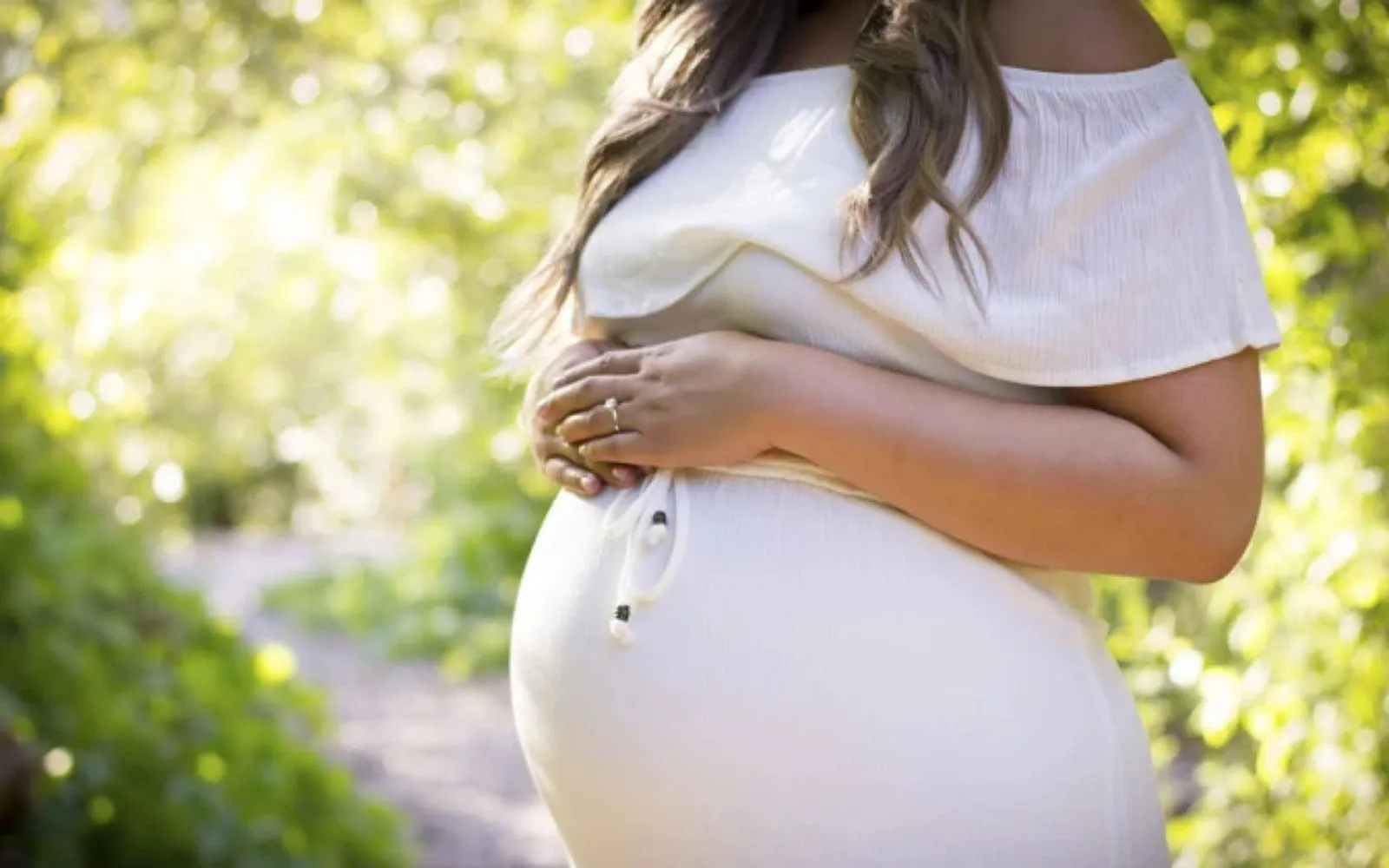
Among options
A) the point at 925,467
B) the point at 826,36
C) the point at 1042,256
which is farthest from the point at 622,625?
the point at 826,36

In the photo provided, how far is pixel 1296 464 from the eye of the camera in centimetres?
312

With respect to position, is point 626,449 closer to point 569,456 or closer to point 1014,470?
point 569,456

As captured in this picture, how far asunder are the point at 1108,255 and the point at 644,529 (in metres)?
0.56

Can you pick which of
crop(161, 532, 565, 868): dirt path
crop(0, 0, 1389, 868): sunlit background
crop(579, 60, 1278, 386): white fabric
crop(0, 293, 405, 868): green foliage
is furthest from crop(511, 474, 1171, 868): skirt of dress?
crop(161, 532, 565, 868): dirt path

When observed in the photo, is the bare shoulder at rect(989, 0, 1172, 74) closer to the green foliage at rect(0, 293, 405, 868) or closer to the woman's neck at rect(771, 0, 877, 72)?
the woman's neck at rect(771, 0, 877, 72)

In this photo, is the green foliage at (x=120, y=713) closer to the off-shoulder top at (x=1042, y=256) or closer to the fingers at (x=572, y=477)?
the fingers at (x=572, y=477)

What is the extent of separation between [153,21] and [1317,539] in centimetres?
299

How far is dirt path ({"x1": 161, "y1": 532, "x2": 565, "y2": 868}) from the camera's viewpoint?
220 inches

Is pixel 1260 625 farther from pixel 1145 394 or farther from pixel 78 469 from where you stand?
pixel 78 469

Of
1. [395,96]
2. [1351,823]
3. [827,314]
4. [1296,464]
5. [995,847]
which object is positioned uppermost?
[827,314]

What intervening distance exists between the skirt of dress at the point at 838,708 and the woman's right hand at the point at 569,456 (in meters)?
0.11

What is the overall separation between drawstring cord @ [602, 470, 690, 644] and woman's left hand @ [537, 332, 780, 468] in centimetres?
3

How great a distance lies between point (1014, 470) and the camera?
5.16ft

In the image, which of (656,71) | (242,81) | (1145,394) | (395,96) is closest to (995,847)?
(1145,394)
